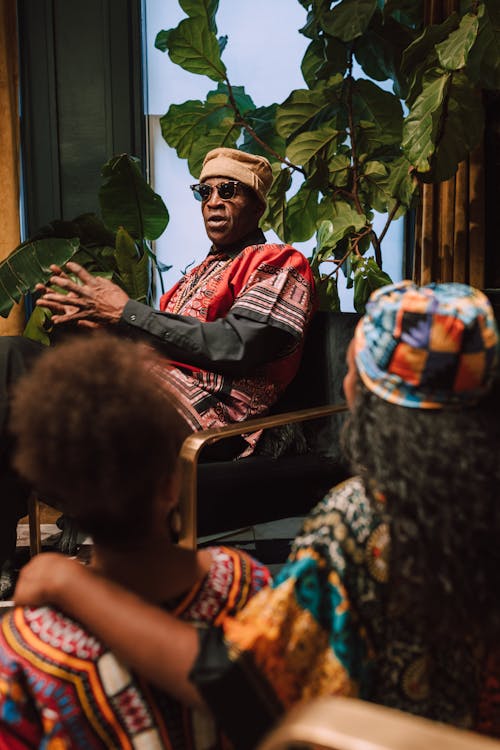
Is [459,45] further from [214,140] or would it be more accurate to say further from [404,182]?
[214,140]

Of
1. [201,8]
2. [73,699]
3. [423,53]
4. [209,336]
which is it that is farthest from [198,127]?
[73,699]

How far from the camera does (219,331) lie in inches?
74.4

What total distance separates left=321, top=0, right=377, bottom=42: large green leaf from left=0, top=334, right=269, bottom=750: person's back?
2087 mm

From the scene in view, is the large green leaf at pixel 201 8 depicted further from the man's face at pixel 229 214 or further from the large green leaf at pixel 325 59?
the man's face at pixel 229 214

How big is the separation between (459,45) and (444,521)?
1772mm

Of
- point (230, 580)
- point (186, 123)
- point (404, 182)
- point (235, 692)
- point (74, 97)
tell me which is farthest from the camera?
point (74, 97)

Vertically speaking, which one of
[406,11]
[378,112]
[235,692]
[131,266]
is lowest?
[235,692]

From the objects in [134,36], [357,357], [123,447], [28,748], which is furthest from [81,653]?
[134,36]

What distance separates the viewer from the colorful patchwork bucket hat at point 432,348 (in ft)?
2.30

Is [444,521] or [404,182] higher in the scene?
[404,182]

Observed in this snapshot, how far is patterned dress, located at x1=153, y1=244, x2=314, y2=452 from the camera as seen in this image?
1.92 meters

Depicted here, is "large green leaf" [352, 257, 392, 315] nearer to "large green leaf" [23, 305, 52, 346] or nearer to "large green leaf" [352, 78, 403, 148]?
"large green leaf" [352, 78, 403, 148]

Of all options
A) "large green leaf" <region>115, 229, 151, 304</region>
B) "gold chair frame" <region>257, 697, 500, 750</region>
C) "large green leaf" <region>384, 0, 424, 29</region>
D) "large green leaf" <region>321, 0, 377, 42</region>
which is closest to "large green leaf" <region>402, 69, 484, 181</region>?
"large green leaf" <region>321, 0, 377, 42</region>

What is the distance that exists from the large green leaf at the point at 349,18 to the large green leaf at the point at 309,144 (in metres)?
0.35
